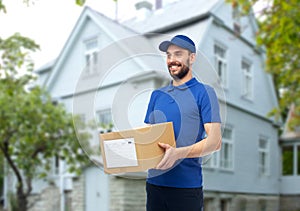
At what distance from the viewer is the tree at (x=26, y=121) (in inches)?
321

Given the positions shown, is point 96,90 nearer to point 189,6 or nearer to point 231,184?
point 189,6

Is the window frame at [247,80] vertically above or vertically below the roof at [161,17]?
below

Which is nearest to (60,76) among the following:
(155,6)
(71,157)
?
(155,6)

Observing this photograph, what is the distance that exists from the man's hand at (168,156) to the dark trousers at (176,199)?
0.20 m

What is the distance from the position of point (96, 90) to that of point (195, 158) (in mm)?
384

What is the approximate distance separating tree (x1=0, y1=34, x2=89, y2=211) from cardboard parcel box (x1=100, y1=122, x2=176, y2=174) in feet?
22.0

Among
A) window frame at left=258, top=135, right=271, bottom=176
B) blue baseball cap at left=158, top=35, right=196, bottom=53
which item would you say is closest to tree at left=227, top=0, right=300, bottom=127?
window frame at left=258, top=135, right=271, bottom=176

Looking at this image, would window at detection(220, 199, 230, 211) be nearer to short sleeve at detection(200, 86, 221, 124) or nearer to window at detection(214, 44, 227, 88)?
window at detection(214, 44, 227, 88)

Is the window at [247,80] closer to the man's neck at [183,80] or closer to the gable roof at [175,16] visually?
the gable roof at [175,16]

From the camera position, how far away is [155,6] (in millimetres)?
13477

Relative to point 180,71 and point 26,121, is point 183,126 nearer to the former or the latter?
point 180,71

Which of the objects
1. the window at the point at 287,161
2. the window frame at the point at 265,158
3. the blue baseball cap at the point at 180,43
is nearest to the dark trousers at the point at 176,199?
the blue baseball cap at the point at 180,43

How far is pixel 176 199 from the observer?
153cm

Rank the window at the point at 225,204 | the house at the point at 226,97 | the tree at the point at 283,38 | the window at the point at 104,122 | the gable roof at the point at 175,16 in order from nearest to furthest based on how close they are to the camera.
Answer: the window at the point at 104,122, the tree at the point at 283,38, the gable roof at the point at 175,16, the house at the point at 226,97, the window at the point at 225,204
